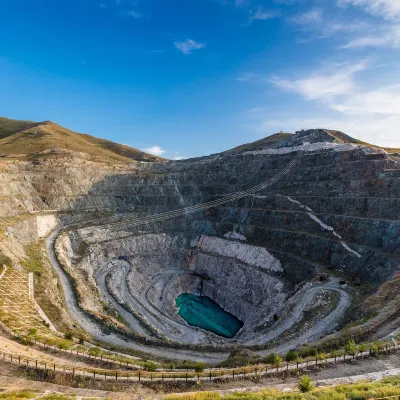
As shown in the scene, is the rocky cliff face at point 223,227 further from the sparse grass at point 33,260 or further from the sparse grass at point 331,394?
the sparse grass at point 331,394

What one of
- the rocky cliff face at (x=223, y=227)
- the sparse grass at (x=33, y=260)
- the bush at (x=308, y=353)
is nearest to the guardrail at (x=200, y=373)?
the bush at (x=308, y=353)

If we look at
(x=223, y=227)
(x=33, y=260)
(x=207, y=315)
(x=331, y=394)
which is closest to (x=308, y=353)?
(x=331, y=394)

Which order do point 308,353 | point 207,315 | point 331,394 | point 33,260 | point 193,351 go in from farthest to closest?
point 207,315
point 33,260
point 193,351
point 308,353
point 331,394

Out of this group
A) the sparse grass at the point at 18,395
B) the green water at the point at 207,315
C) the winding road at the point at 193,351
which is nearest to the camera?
the sparse grass at the point at 18,395

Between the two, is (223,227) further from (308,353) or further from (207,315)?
(308,353)

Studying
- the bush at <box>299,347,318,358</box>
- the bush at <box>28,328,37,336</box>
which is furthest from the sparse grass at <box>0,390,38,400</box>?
the bush at <box>299,347,318,358</box>

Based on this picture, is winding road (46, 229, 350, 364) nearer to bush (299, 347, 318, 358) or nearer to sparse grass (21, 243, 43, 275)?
sparse grass (21, 243, 43, 275)
